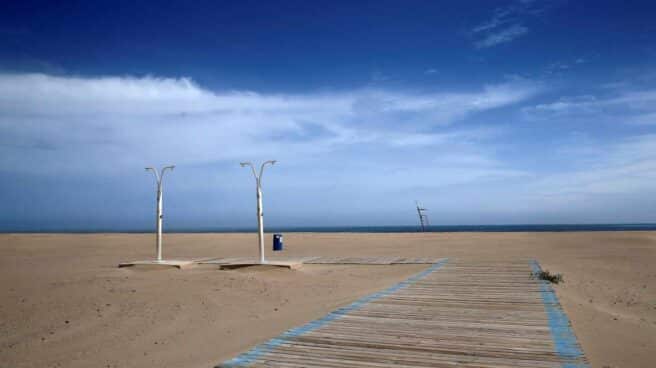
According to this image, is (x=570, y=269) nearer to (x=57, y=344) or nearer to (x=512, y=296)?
(x=512, y=296)

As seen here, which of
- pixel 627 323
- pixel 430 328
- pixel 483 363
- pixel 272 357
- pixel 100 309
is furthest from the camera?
pixel 100 309

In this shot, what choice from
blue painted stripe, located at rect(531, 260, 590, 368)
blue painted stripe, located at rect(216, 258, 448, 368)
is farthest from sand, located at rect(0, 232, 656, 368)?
blue painted stripe, located at rect(216, 258, 448, 368)

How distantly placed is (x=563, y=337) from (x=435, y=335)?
1.56 m

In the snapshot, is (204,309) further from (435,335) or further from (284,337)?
(435,335)

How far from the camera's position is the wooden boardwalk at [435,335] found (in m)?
4.86

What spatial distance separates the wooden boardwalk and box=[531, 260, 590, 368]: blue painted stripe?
0.01m

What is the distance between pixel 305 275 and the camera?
1409cm

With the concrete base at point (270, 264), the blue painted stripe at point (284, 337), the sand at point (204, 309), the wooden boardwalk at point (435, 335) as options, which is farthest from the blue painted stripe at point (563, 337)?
the concrete base at point (270, 264)

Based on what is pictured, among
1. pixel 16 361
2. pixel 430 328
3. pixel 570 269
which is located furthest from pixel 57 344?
pixel 570 269

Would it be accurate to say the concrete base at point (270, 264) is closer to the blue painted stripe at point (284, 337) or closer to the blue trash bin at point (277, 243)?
the blue painted stripe at point (284, 337)

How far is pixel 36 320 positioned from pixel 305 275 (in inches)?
290

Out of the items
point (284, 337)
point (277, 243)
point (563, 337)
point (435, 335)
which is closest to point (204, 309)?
point (284, 337)

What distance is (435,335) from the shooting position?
5.80 meters

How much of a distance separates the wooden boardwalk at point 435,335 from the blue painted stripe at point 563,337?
10 millimetres
